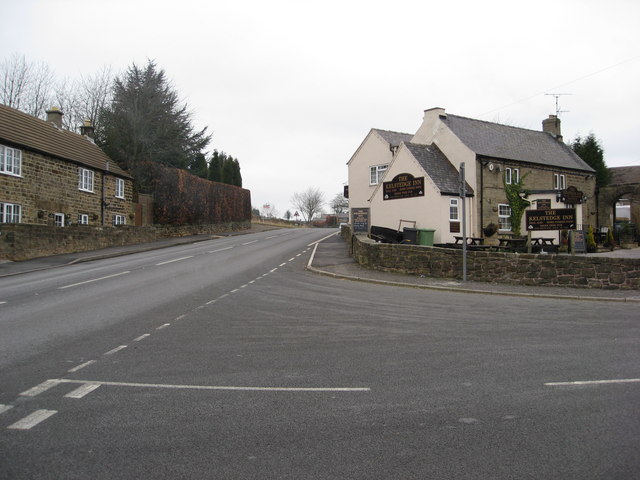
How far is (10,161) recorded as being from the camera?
2452 cm

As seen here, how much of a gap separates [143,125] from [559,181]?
3298 centimetres

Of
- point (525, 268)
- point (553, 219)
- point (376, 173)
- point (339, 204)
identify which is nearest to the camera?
point (525, 268)

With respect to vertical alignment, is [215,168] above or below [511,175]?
above

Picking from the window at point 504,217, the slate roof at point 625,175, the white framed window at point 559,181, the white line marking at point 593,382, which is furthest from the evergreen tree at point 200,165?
the white line marking at point 593,382

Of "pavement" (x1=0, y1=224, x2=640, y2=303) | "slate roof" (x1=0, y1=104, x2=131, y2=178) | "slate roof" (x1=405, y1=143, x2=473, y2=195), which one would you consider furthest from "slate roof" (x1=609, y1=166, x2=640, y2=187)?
"slate roof" (x1=0, y1=104, x2=131, y2=178)

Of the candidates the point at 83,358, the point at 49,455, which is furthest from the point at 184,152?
the point at 49,455

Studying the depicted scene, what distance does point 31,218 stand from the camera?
26.1 metres

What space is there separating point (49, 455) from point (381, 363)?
3.83 m

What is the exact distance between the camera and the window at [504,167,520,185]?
31.7 m

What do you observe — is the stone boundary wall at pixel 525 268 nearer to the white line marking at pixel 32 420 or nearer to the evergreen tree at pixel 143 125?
the white line marking at pixel 32 420

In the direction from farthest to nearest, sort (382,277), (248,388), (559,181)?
(559,181) → (382,277) → (248,388)

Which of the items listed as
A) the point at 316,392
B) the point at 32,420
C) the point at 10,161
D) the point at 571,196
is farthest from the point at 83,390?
the point at 10,161

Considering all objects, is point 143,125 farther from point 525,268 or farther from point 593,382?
point 593,382

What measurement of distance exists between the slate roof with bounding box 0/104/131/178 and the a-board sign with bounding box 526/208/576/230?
2383 centimetres
